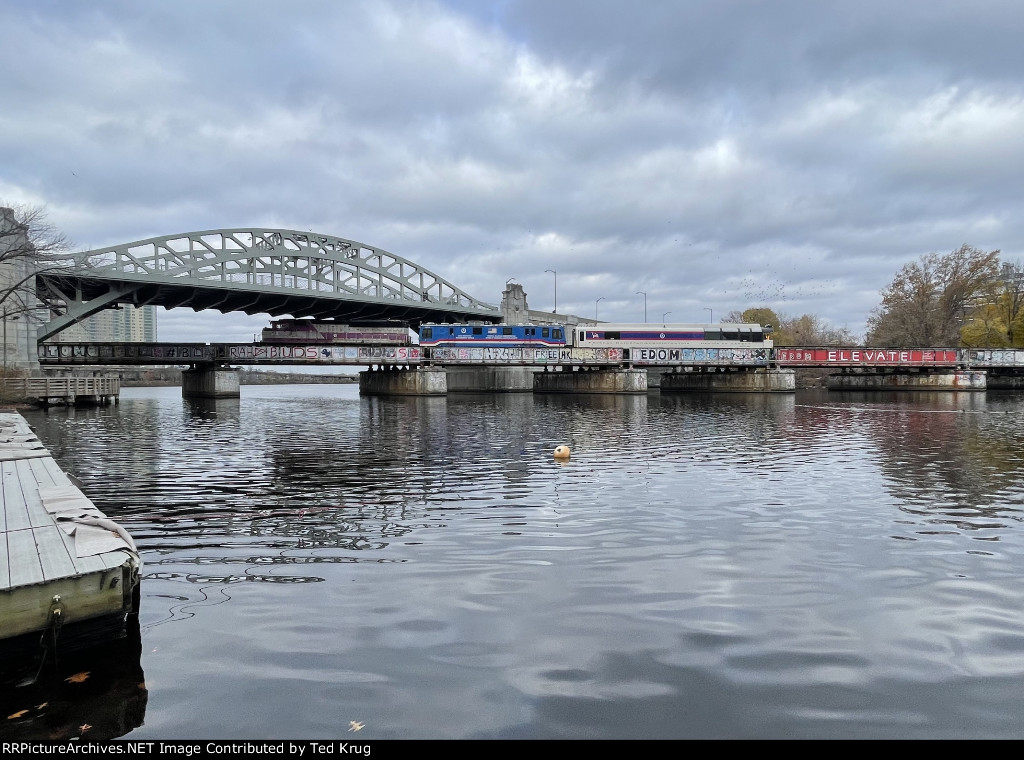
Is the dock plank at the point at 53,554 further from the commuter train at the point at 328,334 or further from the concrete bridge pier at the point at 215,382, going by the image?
the commuter train at the point at 328,334

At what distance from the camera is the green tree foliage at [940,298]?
368 ft

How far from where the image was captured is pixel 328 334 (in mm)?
93125

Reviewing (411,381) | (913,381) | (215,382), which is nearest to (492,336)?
(411,381)

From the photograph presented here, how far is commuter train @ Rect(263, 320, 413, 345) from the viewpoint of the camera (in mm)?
89125

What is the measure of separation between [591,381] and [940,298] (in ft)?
233

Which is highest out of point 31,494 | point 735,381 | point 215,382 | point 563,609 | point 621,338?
point 621,338

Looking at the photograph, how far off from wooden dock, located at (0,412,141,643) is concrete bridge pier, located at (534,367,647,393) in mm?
79023

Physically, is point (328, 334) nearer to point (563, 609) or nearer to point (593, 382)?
point (593, 382)

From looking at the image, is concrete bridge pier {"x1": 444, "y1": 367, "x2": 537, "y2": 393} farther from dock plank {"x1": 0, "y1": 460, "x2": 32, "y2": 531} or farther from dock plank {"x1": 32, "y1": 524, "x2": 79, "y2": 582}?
dock plank {"x1": 32, "y1": 524, "x2": 79, "y2": 582}

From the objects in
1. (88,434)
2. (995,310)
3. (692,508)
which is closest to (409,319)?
(88,434)

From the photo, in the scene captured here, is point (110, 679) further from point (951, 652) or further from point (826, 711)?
point (951, 652)

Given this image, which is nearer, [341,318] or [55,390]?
[55,390]

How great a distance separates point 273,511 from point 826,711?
11.7 metres

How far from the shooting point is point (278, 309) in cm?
9800
